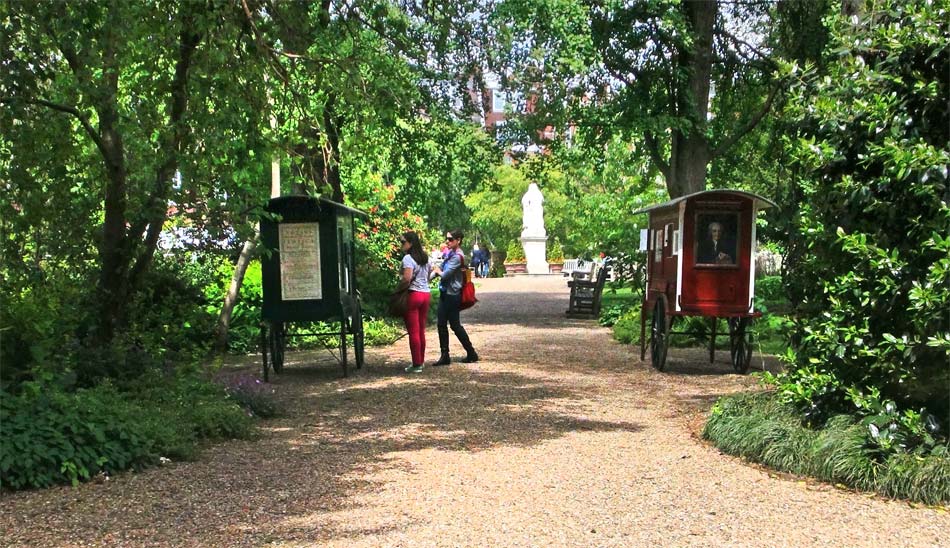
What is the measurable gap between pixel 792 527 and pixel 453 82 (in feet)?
46.5

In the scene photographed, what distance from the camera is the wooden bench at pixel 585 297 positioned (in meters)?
23.5

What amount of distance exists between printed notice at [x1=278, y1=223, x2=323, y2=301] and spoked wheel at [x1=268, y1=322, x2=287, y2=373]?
0.58m

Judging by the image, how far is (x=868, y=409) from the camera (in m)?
6.69

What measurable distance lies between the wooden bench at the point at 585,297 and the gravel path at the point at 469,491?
12716 mm

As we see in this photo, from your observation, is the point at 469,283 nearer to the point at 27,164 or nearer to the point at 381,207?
the point at 27,164

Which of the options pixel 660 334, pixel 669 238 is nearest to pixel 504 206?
pixel 660 334

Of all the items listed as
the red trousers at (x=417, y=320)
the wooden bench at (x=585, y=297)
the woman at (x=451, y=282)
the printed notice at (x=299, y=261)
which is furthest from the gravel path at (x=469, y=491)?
Result: the wooden bench at (x=585, y=297)

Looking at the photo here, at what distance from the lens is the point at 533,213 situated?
5225cm

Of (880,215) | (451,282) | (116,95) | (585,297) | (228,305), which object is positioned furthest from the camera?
(585,297)

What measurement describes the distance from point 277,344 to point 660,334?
489 cm

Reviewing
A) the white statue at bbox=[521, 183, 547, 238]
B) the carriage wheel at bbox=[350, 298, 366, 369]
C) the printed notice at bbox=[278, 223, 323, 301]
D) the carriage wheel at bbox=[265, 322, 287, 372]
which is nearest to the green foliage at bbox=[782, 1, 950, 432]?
the printed notice at bbox=[278, 223, 323, 301]

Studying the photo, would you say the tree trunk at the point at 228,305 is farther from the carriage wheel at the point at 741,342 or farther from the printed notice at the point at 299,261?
the carriage wheel at the point at 741,342

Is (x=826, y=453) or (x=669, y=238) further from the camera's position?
(x=669, y=238)

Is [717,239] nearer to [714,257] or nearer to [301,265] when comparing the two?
[714,257]
